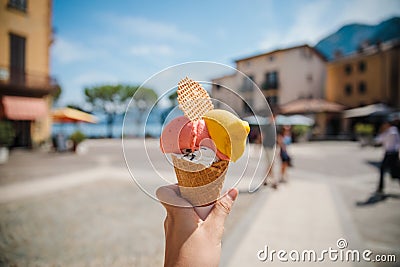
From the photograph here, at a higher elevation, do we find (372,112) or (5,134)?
(372,112)

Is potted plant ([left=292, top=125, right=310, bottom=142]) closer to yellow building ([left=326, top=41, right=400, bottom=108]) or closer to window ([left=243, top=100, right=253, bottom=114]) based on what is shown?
yellow building ([left=326, top=41, right=400, bottom=108])

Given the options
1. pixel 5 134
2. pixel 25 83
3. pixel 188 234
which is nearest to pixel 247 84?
pixel 188 234

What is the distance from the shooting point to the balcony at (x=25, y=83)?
1317cm

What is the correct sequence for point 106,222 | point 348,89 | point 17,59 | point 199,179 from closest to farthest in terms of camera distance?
point 199,179
point 106,222
point 17,59
point 348,89

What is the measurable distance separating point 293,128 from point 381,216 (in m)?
15.8

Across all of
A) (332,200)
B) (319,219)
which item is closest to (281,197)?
(332,200)

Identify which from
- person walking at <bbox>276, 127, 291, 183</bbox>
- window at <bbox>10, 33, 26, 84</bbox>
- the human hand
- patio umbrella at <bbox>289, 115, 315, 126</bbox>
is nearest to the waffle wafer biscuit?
the human hand

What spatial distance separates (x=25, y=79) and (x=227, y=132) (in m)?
17.0

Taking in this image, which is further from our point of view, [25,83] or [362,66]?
A: [362,66]

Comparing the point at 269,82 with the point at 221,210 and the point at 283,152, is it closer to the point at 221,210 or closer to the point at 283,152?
the point at 221,210

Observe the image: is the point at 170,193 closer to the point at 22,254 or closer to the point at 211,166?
the point at 211,166

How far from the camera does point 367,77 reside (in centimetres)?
2323

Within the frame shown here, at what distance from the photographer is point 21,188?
18.0 ft

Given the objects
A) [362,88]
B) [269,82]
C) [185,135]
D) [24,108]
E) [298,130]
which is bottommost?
[185,135]
